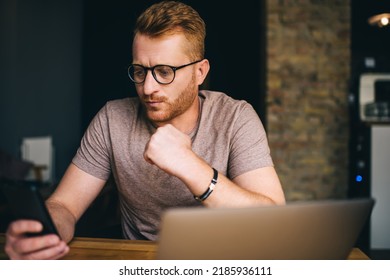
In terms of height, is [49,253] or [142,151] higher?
[142,151]

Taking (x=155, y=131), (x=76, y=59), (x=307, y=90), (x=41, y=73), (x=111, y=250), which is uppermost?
(x=76, y=59)

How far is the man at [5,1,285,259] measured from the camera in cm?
142

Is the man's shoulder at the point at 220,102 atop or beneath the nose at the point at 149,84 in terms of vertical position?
beneath

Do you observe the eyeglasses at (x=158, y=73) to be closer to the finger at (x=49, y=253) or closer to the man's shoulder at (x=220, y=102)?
the man's shoulder at (x=220, y=102)

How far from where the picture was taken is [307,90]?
182 inches

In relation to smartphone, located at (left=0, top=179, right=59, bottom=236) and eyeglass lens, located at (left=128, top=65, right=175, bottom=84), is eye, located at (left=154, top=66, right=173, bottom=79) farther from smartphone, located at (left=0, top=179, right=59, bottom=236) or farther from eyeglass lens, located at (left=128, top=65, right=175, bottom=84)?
smartphone, located at (left=0, top=179, right=59, bottom=236)

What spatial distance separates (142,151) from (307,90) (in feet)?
10.9

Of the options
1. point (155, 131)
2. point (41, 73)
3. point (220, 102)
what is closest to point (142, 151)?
point (155, 131)

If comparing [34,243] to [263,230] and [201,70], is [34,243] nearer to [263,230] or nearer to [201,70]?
[263,230]

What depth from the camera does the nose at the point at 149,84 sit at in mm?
1392

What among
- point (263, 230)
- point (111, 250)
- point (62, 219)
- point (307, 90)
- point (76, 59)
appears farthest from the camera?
point (76, 59)

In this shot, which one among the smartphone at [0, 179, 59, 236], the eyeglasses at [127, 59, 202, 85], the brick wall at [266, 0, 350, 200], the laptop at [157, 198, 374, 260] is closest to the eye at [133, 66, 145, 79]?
the eyeglasses at [127, 59, 202, 85]

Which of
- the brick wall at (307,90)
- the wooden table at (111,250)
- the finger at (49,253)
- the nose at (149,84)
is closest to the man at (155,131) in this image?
the nose at (149,84)

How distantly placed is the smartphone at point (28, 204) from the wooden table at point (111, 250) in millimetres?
124
